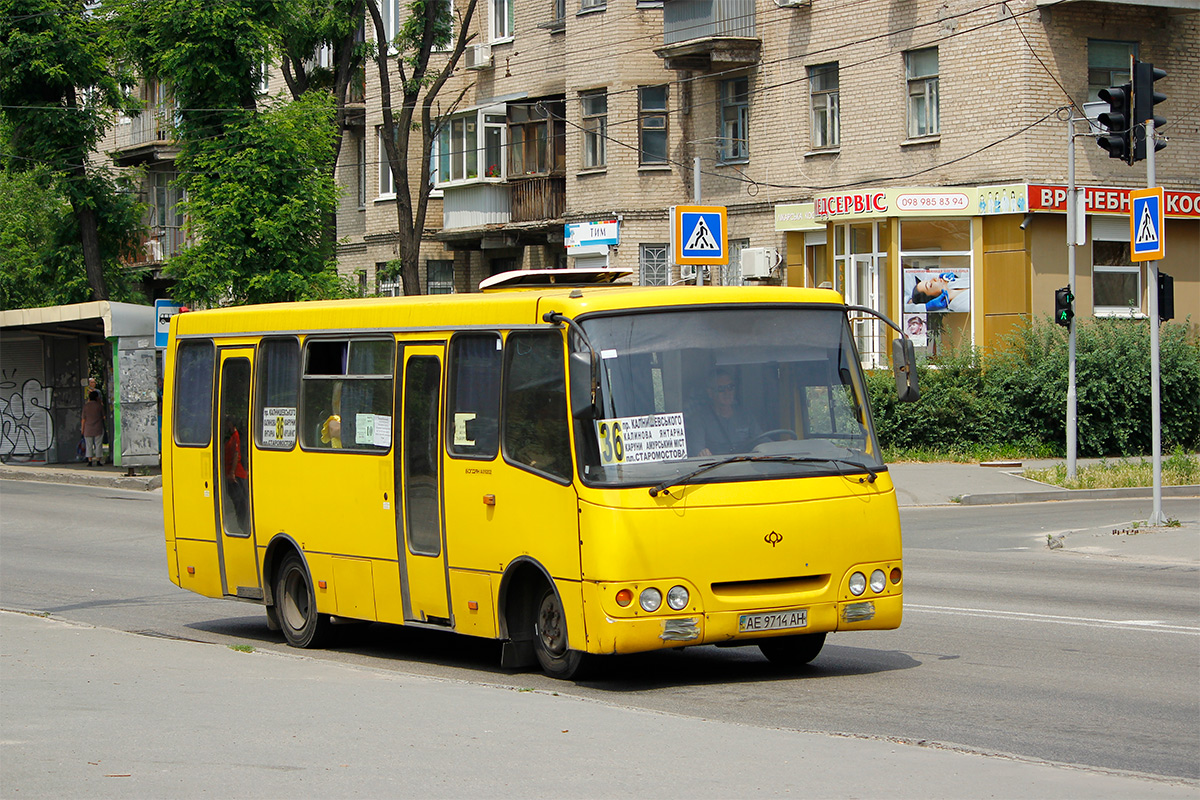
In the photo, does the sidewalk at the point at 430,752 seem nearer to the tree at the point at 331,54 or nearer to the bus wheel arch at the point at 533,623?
the bus wheel arch at the point at 533,623

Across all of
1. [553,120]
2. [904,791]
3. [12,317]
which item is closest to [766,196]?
[553,120]

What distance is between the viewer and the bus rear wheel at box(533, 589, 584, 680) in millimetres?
9594

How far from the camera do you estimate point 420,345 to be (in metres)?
10.9

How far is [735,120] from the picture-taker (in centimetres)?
3619

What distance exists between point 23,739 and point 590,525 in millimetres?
3279

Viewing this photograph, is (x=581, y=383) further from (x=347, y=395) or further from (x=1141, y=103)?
(x=1141, y=103)

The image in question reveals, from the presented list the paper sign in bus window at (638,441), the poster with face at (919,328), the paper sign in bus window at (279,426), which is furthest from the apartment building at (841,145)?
the paper sign in bus window at (638,441)

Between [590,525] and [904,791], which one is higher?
[590,525]

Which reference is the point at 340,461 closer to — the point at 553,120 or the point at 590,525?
the point at 590,525

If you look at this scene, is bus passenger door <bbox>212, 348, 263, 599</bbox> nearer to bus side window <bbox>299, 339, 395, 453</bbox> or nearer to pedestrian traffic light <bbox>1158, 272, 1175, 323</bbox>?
bus side window <bbox>299, 339, 395, 453</bbox>

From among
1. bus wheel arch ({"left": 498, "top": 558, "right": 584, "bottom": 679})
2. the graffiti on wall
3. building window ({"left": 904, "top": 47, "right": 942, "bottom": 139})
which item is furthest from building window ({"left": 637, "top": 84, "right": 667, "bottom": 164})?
bus wheel arch ({"left": 498, "top": 558, "right": 584, "bottom": 679})

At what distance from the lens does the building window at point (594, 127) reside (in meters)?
38.3

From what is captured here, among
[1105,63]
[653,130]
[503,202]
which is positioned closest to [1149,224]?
[1105,63]

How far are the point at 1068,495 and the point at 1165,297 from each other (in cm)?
474
